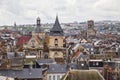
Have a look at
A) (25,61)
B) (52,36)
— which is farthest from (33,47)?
(25,61)

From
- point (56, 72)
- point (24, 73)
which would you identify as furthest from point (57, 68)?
point (24, 73)

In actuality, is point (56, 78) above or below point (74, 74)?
below

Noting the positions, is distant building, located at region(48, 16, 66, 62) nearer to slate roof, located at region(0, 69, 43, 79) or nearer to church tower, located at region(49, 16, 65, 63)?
church tower, located at region(49, 16, 65, 63)

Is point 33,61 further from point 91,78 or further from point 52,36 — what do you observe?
point 91,78

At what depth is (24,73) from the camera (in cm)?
5319

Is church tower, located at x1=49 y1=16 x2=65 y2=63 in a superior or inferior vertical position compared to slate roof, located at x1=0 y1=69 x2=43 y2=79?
superior

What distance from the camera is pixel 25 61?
64812 millimetres

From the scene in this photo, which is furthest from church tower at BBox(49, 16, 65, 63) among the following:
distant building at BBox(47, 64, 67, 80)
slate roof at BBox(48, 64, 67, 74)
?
distant building at BBox(47, 64, 67, 80)

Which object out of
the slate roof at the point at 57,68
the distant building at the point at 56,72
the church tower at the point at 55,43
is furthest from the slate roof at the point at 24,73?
the church tower at the point at 55,43

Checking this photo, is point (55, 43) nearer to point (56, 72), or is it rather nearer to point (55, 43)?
point (55, 43)

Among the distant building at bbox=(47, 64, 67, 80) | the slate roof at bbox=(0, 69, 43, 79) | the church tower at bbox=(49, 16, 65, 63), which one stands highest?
the church tower at bbox=(49, 16, 65, 63)

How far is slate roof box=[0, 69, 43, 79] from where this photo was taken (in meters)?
52.4

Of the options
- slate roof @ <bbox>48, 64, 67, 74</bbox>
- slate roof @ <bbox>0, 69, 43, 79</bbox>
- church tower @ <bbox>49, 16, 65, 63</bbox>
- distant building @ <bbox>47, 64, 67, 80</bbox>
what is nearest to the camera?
slate roof @ <bbox>0, 69, 43, 79</bbox>

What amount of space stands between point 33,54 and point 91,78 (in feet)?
136
